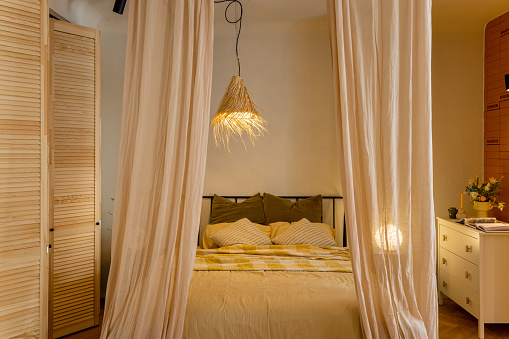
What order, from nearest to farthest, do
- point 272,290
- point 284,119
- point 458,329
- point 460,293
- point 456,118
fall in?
point 272,290, point 458,329, point 460,293, point 456,118, point 284,119

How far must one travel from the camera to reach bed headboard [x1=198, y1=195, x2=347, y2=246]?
4.47 metres

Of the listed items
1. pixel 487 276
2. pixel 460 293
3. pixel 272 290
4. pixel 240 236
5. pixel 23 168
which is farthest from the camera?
pixel 240 236

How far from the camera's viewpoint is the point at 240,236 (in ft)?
12.1

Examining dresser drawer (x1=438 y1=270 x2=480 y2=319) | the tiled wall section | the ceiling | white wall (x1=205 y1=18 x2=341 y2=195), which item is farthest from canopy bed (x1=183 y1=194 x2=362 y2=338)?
the ceiling

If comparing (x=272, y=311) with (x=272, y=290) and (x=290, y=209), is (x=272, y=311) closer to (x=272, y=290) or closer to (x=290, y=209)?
(x=272, y=290)

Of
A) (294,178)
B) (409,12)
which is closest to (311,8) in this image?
A: (294,178)

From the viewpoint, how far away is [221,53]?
4.48 m

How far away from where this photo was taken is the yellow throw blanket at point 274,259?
121 inches

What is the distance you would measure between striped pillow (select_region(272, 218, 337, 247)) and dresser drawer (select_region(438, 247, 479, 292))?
42.7 inches

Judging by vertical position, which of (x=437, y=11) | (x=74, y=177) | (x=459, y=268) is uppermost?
(x=437, y=11)

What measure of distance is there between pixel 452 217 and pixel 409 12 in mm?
2594

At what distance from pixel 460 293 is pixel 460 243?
0.44 m

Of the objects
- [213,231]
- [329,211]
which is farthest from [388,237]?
[329,211]

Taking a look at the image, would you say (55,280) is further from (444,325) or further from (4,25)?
(444,325)
